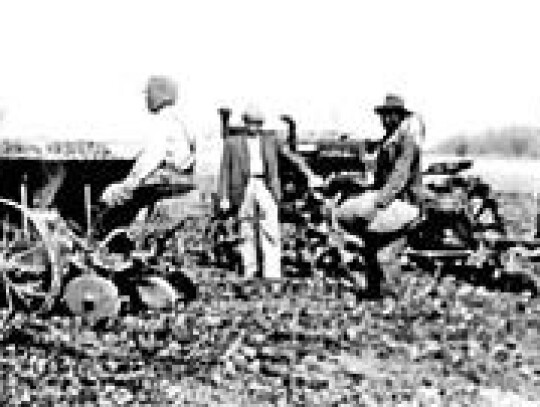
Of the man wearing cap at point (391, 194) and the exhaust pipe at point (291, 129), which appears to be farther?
the exhaust pipe at point (291, 129)

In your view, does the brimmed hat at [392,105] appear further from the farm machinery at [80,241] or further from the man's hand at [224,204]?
the farm machinery at [80,241]

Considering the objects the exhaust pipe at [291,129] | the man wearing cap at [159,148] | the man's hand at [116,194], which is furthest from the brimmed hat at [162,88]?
the exhaust pipe at [291,129]

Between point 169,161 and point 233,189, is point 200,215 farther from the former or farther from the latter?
point 233,189

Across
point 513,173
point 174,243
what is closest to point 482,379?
point 174,243

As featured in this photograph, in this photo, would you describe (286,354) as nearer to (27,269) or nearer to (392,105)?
(27,269)

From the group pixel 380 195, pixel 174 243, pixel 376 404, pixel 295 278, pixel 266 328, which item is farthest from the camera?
pixel 174 243

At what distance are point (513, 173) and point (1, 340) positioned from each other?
1774 cm

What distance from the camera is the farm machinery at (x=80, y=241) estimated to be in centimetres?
881

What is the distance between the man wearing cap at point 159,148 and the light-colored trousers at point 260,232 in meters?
1.50

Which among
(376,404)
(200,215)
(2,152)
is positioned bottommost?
(376,404)

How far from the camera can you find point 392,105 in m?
10.2

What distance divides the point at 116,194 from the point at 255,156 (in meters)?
2.16

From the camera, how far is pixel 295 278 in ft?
36.1

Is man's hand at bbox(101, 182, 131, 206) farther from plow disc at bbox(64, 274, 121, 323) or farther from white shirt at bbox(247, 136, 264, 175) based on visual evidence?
white shirt at bbox(247, 136, 264, 175)
